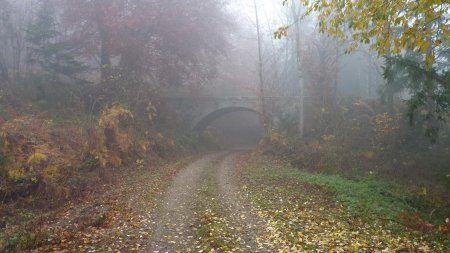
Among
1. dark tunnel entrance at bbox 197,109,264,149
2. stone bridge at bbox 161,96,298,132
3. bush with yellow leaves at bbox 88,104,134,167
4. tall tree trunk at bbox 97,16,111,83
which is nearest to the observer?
bush with yellow leaves at bbox 88,104,134,167

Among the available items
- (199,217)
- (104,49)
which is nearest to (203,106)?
(104,49)

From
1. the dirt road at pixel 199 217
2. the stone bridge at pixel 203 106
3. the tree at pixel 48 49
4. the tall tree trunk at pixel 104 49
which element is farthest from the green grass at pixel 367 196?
the tree at pixel 48 49

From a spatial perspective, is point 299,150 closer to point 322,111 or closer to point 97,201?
point 322,111

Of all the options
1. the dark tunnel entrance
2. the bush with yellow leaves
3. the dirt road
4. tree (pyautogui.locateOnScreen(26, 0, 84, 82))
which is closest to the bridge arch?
the dark tunnel entrance

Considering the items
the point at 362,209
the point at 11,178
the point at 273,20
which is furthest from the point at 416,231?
the point at 273,20

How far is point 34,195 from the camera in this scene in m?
12.9

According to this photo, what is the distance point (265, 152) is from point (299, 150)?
2.55m

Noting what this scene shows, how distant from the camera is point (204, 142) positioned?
33.6 m

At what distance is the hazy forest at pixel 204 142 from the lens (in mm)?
8422

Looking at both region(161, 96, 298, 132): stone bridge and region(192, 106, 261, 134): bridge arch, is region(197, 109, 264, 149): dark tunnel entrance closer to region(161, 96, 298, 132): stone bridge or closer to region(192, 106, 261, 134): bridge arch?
region(192, 106, 261, 134): bridge arch

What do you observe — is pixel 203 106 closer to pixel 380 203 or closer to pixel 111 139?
pixel 111 139

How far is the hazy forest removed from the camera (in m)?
8.42

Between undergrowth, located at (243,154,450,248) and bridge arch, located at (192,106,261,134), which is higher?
bridge arch, located at (192,106,261,134)

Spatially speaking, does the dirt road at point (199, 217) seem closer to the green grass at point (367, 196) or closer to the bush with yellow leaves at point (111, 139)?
the green grass at point (367, 196)
